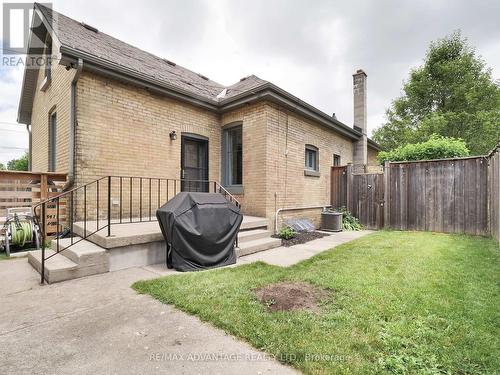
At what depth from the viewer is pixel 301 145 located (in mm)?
7895

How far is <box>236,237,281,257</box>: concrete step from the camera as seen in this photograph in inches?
194

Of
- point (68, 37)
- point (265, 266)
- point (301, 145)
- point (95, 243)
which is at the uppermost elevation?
point (68, 37)

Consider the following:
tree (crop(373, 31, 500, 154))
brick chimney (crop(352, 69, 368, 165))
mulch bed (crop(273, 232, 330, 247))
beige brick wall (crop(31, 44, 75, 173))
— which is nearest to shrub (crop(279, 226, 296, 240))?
mulch bed (crop(273, 232, 330, 247))

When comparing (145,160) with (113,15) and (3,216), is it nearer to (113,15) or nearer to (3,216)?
(3,216)

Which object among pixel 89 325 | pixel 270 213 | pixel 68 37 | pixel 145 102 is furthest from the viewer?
pixel 270 213

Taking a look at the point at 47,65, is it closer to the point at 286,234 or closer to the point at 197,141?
the point at 197,141

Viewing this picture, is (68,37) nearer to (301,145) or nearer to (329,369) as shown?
(301,145)

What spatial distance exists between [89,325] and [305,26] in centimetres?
902

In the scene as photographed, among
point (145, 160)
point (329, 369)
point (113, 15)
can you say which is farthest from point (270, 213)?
point (113, 15)

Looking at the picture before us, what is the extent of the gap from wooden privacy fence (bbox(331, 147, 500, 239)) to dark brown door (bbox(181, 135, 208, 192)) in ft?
16.3

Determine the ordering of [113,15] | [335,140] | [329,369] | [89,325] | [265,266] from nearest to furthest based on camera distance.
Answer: [329,369]
[89,325]
[265,266]
[113,15]
[335,140]

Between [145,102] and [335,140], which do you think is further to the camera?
[335,140]

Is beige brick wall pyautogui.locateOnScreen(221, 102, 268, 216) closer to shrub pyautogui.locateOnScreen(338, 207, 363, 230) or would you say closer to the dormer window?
shrub pyautogui.locateOnScreen(338, 207, 363, 230)

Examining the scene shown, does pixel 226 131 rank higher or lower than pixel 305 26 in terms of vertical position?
lower
